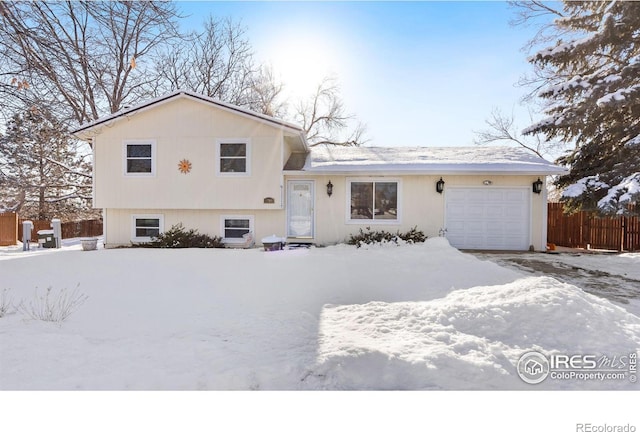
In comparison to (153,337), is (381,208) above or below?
above

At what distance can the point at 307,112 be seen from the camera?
1104 inches

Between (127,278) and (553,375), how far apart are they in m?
6.79

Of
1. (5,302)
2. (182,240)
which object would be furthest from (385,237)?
(5,302)

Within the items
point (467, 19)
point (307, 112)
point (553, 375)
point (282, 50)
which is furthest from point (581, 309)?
point (307, 112)

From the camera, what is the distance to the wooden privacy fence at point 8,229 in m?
15.1

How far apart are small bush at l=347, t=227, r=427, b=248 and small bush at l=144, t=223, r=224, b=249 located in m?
4.65

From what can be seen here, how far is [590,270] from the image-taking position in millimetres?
7734

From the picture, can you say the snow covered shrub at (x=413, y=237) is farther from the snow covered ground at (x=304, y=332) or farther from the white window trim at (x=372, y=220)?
the snow covered ground at (x=304, y=332)

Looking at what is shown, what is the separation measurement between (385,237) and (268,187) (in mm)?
4196

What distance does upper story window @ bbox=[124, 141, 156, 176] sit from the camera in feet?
37.3

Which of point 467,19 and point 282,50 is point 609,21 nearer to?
point 467,19

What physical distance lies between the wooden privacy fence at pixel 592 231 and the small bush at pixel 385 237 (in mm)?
5888

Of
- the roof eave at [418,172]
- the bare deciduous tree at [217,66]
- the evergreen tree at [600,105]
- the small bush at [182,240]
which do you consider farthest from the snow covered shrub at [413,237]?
the bare deciduous tree at [217,66]
